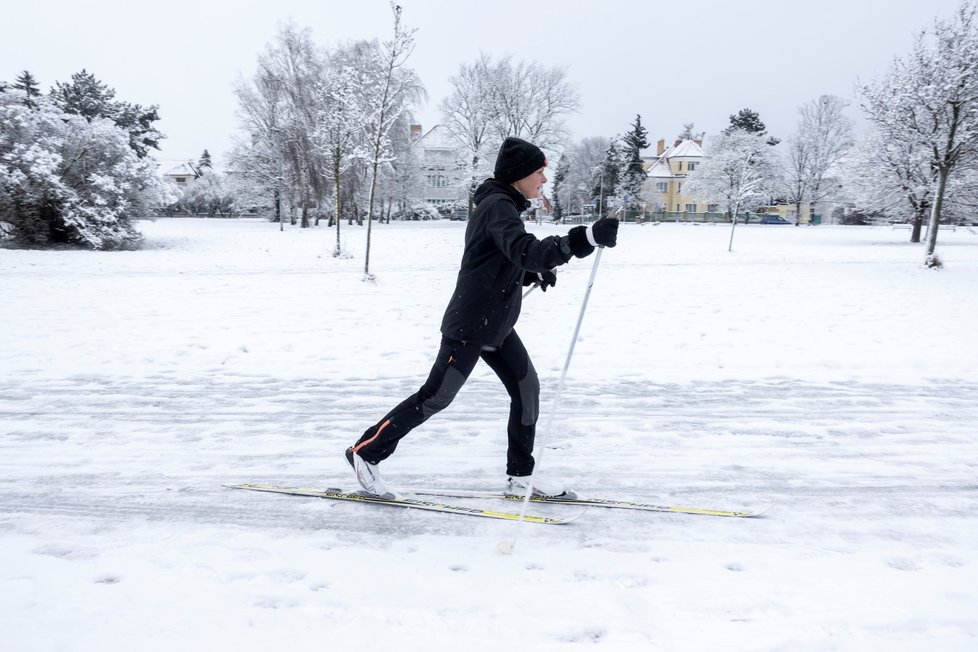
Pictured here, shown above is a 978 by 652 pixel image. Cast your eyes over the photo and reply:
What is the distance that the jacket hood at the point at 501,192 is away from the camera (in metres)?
3.13

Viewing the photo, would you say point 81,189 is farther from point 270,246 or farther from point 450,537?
point 450,537

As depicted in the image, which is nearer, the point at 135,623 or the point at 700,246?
the point at 135,623

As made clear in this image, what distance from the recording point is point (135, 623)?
233 cm

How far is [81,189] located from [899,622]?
26353 mm

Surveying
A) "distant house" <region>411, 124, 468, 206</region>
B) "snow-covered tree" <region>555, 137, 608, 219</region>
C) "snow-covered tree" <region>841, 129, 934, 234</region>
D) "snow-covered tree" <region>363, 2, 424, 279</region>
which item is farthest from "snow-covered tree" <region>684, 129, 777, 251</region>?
"snow-covered tree" <region>363, 2, 424, 279</region>

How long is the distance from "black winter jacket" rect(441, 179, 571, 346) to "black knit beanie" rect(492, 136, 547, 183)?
0.19 feet

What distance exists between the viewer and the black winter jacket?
3.02 meters

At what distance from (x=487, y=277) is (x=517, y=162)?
2.10ft

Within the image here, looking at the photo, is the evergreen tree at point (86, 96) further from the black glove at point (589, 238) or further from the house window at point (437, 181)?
the black glove at point (589, 238)

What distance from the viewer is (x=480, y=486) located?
12.2 feet

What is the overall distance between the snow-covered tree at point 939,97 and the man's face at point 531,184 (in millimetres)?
18635

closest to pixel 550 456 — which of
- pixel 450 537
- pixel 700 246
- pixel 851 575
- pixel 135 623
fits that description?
pixel 450 537

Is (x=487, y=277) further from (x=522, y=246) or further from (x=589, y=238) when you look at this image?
(x=589, y=238)

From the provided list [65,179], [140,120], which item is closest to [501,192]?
[65,179]
